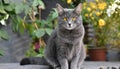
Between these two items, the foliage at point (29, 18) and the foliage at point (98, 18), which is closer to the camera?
the foliage at point (29, 18)

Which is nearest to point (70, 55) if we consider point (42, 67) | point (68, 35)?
point (68, 35)

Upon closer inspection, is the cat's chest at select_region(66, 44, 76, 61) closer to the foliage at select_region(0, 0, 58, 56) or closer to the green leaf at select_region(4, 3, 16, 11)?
the foliage at select_region(0, 0, 58, 56)

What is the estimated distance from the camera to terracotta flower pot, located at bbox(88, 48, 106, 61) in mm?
4996

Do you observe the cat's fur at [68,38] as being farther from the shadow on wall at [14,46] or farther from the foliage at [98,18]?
the shadow on wall at [14,46]

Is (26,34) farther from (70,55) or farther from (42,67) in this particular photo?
(70,55)

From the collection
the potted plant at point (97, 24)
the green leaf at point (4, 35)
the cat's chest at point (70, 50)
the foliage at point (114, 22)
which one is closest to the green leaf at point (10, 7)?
the green leaf at point (4, 35)

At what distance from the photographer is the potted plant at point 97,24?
195 inches

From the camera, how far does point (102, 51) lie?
500 centimetres

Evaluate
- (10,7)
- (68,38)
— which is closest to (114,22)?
(10,7)

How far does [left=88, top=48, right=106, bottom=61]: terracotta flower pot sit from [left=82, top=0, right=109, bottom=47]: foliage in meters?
0.09

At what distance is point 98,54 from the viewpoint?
5.02 metres

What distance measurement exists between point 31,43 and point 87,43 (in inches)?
32.9

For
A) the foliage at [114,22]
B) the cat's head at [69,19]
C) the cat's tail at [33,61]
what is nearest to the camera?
the cat's head at [69,19]

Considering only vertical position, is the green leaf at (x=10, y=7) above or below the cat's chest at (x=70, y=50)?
above
